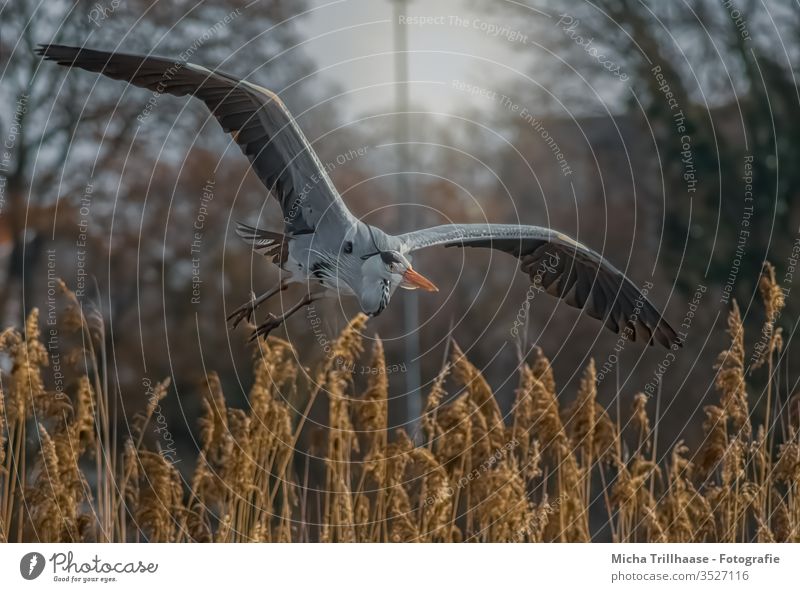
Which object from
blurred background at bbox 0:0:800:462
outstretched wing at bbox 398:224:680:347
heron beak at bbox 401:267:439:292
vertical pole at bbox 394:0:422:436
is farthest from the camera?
blurred background at bbox 0:0:800:462

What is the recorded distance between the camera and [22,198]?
361 inches

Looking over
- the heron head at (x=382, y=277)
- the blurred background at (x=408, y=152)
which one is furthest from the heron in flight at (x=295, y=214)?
the blurred background at (x=408, y=152)

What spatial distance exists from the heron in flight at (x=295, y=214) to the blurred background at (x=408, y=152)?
13.2 feet

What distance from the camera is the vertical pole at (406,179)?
8359 millimetres

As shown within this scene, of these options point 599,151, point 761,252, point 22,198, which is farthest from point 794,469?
point 599,151

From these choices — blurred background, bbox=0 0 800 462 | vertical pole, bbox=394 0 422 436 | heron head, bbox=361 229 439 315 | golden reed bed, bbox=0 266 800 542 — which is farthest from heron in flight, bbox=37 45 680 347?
blurred background, bbox=0 0 800 462

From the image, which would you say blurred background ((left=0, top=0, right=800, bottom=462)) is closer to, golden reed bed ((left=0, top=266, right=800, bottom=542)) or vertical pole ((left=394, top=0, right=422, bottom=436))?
vertical pole ((left=394, top=0, right=422, bottom=436))

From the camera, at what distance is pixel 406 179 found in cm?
1066

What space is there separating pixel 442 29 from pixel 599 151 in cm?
364

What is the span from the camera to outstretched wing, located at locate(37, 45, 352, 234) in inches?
134

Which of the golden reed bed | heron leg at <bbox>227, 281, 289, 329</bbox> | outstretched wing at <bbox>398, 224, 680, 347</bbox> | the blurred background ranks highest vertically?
the blurred background

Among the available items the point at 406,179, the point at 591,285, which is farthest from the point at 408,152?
the point at 591,285

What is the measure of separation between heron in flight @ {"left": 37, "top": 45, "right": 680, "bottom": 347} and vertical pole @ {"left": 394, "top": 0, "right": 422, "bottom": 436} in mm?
3802

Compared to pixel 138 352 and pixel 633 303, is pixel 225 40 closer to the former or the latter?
pixel 138 352
